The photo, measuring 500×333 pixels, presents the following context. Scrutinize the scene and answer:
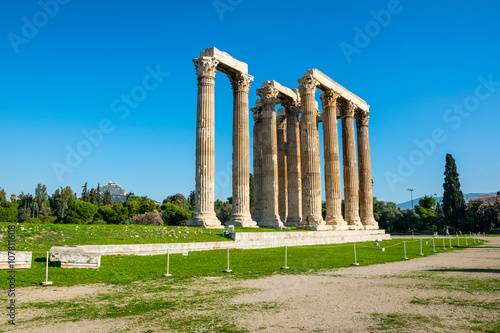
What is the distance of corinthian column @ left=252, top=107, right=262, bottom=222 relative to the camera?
4078 centimetres

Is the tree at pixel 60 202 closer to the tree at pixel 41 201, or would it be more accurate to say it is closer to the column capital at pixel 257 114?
the tree at pixel 41 201

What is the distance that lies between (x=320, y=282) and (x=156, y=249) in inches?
412

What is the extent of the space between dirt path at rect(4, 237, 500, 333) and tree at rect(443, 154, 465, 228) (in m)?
71.8

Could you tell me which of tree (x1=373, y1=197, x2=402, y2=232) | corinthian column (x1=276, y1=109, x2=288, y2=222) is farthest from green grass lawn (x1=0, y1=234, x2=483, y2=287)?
tree (x1=373, y1=197, x2=402, y2=232)

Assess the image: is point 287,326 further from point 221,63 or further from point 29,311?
point 221,63

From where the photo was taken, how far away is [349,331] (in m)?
6.76

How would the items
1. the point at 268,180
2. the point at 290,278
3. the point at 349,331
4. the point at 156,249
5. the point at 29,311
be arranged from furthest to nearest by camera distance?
the point at 268,180
the point at 156,249
the point at 290,278
the point at 29,311
the point at 349,331

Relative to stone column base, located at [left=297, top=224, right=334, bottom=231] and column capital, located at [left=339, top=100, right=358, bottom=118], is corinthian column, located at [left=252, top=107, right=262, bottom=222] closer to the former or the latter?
stone column base, located at [left=297, top=224, right=334, bottom=231]

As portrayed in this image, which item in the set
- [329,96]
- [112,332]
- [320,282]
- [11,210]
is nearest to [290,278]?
[320,282]

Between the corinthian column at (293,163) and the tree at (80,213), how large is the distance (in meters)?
49.5

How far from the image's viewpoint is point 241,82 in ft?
114

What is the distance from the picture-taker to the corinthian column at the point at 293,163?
44.2 meters

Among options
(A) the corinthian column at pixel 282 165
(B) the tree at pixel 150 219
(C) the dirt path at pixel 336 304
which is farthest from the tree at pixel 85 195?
(C) the dirt path at pixel 336 304

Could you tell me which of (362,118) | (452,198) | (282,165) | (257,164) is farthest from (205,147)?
(452,198)
